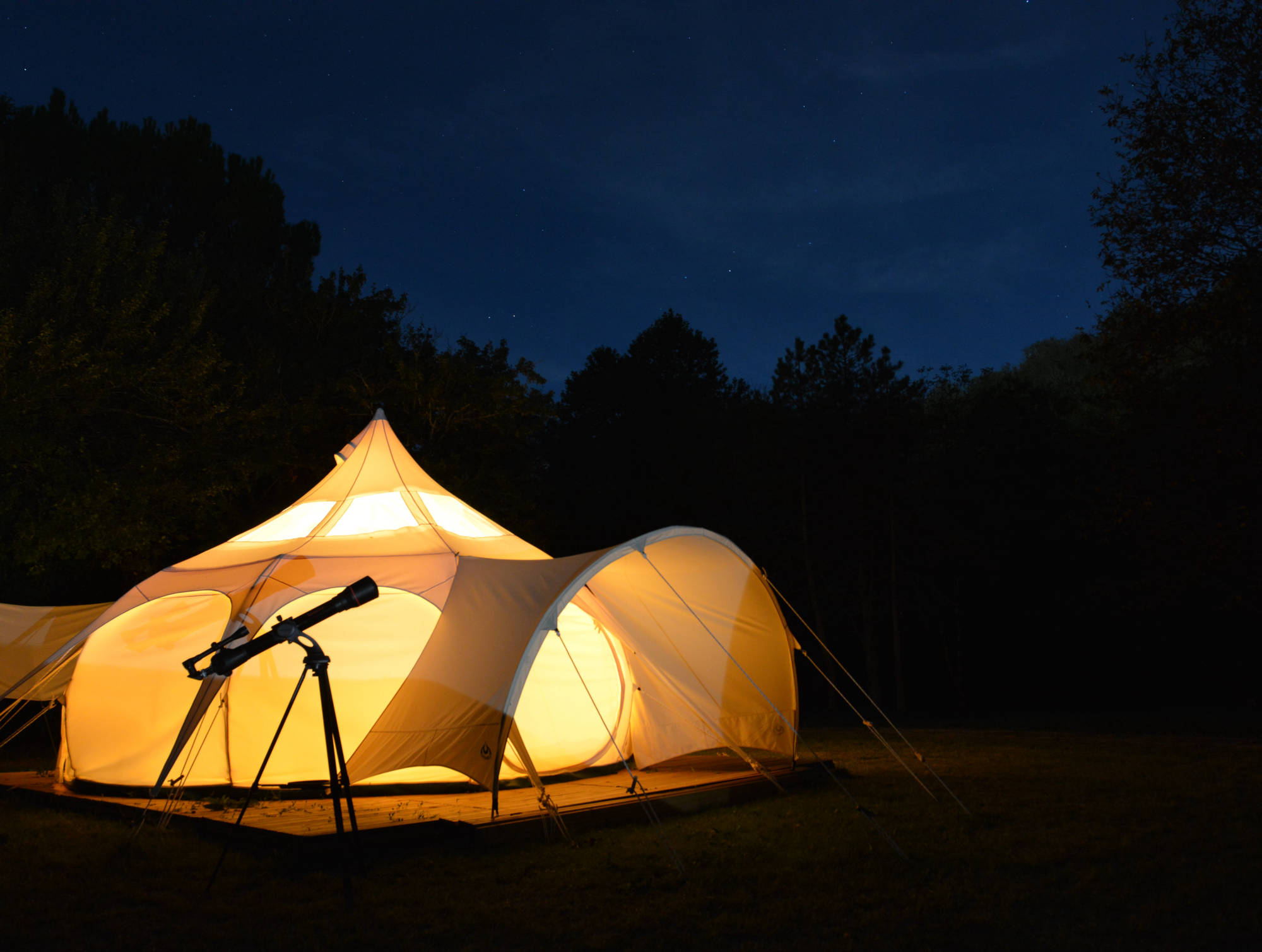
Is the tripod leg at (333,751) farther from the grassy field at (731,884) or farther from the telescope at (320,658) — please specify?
the grassy field at (731,884)

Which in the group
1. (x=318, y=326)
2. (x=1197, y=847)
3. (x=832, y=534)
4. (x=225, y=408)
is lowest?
(x=1197, y=847)

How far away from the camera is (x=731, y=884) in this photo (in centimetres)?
470

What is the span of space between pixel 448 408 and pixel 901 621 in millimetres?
11367

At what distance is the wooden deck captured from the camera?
5.57 m

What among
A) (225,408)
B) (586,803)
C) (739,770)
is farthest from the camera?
(225,408)

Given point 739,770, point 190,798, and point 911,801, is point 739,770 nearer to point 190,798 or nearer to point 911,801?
point 911,801

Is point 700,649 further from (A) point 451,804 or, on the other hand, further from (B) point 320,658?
(B) point 320,658

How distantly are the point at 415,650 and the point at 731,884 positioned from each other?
3.72 meters

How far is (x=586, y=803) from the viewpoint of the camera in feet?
20.8

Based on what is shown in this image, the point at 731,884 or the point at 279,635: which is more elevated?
the point at 279,635

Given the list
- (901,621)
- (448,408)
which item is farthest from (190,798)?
Result: (901,621)

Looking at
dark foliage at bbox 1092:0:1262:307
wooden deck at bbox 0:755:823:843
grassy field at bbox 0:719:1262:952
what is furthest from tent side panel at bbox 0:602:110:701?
dark foliage at bbox 1092:0:1262:307

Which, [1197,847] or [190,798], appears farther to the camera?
[190,798]

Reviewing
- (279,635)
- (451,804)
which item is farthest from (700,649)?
(279,635)
